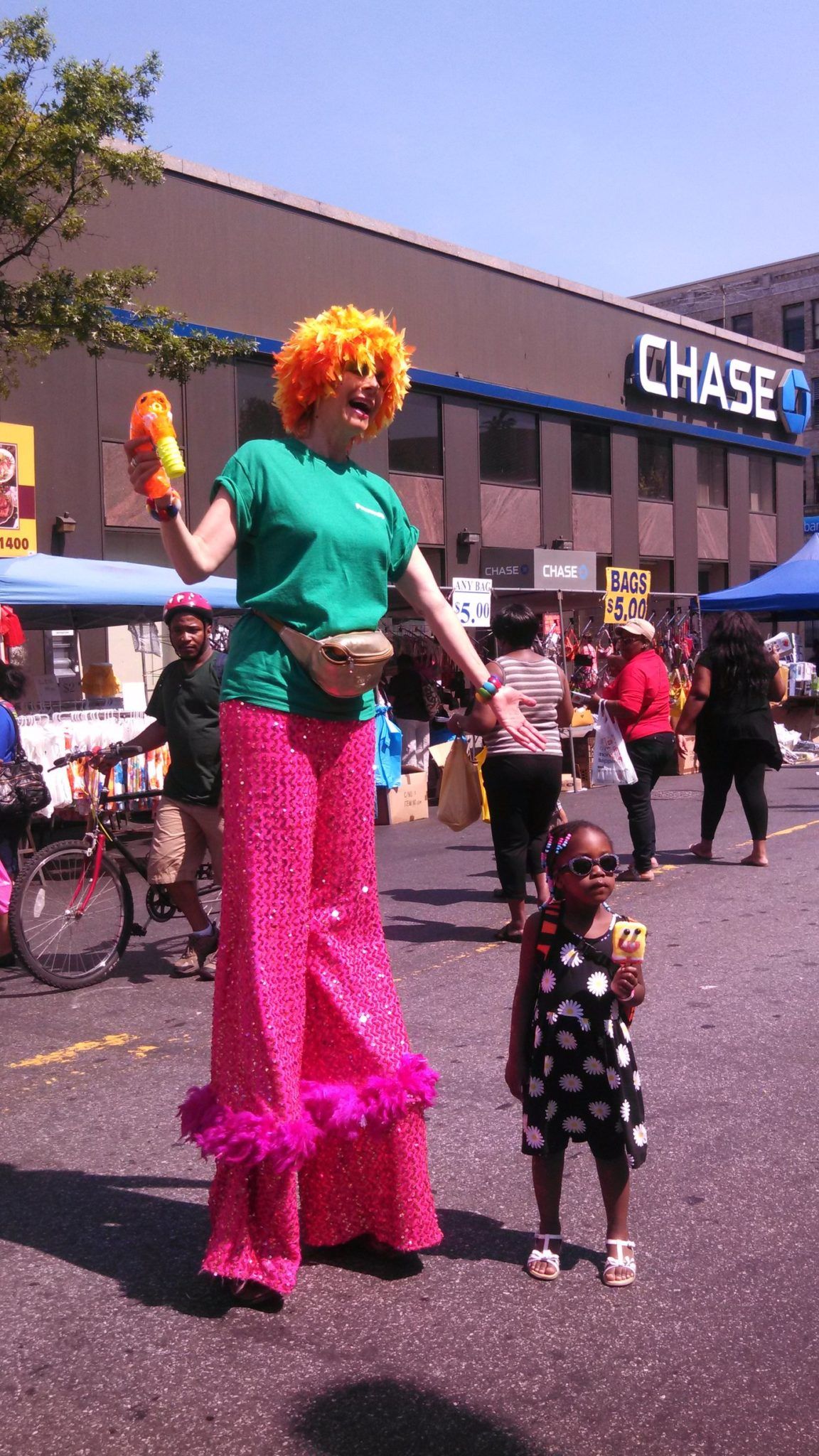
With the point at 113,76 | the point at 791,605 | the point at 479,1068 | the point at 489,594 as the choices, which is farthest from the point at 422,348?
the point at 479,1068

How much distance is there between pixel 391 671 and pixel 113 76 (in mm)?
7808

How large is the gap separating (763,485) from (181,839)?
1162 inches

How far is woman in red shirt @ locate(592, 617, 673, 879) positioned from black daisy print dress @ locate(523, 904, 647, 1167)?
6104 mm

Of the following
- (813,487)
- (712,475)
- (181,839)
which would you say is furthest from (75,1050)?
(813,487)

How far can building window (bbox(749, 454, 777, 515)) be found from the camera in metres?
33.3

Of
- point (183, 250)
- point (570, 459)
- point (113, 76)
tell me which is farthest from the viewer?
point (570, 459)

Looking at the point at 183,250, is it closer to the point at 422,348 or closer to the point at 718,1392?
the point at 422,348

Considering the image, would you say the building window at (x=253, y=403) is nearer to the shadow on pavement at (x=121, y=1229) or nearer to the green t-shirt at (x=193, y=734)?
the green t-shirt at (x=193, y=734)

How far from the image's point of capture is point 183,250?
61.7 ft

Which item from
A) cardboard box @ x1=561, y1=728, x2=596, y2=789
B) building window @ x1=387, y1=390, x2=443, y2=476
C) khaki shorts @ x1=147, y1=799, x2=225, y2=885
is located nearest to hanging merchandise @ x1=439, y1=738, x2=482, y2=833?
khaki shorts @ x1=147, y1=799, x2=225, y2=885

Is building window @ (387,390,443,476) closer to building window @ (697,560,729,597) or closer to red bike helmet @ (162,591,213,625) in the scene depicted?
building window @ (697,560,729,597)

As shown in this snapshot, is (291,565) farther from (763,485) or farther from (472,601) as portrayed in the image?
(763,485)

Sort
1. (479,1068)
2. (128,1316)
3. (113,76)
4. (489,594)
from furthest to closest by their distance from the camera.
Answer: (489,594) → (113,76) → (479,1068) → (128,1316)

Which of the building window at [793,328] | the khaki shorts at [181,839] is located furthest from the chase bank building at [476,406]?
the building window at [793,328]
